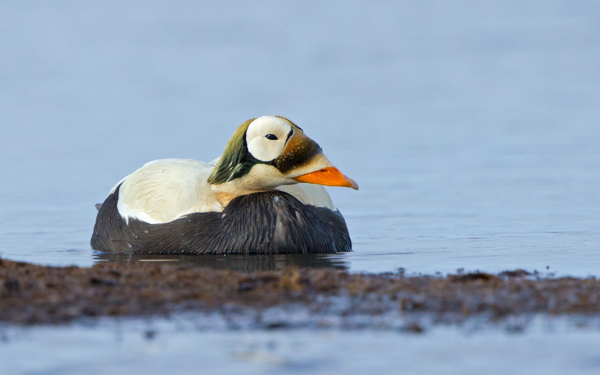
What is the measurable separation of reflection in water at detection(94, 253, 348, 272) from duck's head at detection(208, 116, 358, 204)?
673 millimetres

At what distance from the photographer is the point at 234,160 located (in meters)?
9.62

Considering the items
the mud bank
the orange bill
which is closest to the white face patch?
the orange bill

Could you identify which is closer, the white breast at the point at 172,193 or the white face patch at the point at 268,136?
the white face patch at the point at 268,136

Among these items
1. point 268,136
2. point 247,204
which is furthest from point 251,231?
point 268,136

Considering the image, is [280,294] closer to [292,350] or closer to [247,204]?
[292,350]

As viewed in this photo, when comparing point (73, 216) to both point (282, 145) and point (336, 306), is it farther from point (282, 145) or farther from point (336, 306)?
point (336, 306)

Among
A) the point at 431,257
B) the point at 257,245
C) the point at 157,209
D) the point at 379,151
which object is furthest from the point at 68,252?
the point at 379,151

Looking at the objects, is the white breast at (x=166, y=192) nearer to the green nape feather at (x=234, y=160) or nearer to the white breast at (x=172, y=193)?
the white breast at (x=172, y=193)

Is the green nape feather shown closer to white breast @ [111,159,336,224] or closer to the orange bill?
white breast @ [111,159,336,224]

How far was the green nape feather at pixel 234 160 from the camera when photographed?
9.56m

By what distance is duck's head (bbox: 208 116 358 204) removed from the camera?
368 inches

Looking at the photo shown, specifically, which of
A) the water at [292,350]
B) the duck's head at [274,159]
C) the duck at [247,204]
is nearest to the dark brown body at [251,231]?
the duck at [247,204]

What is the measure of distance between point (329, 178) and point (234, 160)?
0.95 metres

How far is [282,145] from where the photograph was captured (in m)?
9.41
